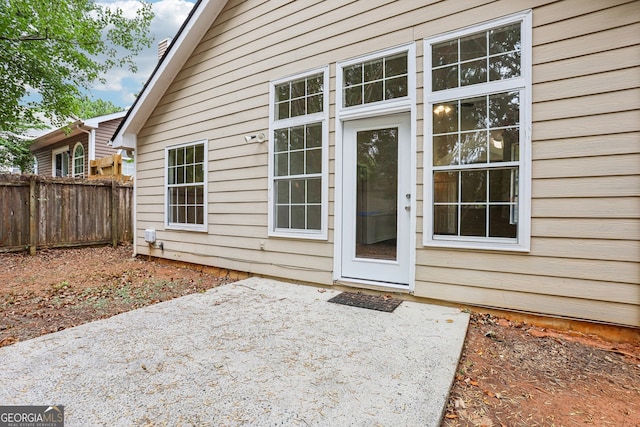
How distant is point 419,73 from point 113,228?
8191 mm

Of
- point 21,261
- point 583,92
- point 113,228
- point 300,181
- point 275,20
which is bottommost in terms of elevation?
point 21,261

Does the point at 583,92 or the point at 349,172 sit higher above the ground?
the point at 583,92

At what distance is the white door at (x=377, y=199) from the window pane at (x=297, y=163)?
0.65 m

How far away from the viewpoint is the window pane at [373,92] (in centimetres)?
354

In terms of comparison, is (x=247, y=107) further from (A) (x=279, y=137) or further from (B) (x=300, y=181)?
(B) (x=300, y=181)

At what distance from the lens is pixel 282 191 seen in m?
4.36

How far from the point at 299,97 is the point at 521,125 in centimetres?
261

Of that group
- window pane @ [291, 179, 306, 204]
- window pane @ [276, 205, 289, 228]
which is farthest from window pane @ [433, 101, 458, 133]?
window pane @ [276, 205, 289, 228]

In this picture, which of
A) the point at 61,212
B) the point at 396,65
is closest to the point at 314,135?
the point at 396,65

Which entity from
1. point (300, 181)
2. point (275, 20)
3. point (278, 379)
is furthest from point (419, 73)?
point (278, 379)

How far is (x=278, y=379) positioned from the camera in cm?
185

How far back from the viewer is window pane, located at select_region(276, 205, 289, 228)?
4.29 metres

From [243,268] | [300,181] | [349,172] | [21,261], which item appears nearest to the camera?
[349,172]

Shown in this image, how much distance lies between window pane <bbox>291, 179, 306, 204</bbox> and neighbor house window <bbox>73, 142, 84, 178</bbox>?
458 inches
